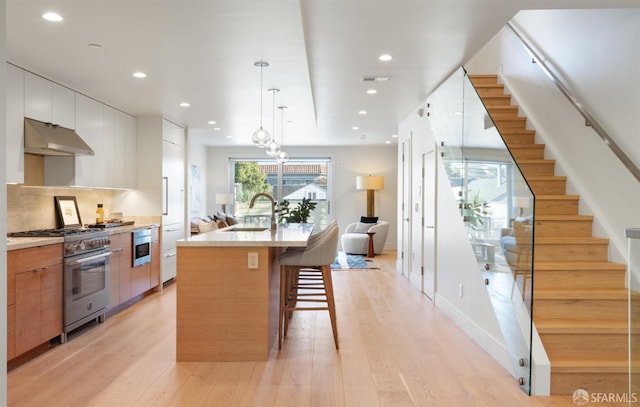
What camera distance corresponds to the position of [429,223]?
5383 millimetres

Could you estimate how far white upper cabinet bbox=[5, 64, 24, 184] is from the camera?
3625mm

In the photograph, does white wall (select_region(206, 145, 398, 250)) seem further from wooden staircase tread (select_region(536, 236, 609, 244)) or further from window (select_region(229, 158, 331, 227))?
wooden staircase tread (select_region(536, 236, 609, 244))

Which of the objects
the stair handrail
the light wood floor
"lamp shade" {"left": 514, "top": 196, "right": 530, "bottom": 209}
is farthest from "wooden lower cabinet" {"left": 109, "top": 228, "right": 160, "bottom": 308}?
the stair handrail

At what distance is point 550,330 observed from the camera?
2840 millimetres

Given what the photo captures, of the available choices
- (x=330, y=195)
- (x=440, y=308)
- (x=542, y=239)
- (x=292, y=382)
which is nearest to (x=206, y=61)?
(x=292, y=382)

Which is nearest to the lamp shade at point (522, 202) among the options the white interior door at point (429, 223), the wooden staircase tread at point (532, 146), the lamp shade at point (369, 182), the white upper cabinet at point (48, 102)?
the wooden staircase tread at point (532, 146)

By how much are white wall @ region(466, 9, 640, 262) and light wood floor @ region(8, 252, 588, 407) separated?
1.54 meters

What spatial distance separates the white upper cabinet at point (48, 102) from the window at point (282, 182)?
630 cm

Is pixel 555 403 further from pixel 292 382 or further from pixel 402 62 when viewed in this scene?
pixel 402 62

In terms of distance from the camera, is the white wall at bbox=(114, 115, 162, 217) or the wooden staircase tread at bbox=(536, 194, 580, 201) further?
the white wall at bbox=(114, 115, 162, 217)

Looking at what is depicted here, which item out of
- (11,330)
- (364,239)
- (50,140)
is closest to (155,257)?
(50,140)

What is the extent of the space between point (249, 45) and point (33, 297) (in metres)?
2.53

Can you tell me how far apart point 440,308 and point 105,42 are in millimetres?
4075

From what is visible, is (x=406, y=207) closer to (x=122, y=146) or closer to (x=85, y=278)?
(x=122, y=146)
